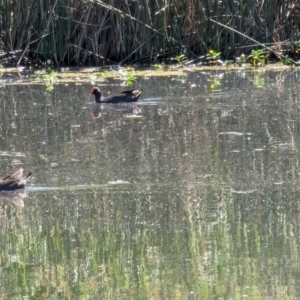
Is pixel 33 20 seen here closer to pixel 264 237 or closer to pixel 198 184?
pixel 198 184

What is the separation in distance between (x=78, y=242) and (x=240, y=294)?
1.24 meters

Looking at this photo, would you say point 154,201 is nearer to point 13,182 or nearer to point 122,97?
point 13,182

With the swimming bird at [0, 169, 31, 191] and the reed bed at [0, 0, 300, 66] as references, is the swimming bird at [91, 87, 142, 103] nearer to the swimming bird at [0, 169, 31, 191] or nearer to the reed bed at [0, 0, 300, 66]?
the reed bed at [0, 0, 300, 66]

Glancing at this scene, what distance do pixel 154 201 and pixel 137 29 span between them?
828 cm

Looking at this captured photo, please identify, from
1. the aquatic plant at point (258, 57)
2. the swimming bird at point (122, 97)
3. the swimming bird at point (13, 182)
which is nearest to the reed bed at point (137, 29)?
the aquatic plant at point (258, 57)

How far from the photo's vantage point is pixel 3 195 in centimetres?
640

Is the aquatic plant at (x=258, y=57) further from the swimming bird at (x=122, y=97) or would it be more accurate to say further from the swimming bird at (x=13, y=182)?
the swimming bird at (x=13, y=182)

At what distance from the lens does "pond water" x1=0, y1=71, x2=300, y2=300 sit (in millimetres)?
4461

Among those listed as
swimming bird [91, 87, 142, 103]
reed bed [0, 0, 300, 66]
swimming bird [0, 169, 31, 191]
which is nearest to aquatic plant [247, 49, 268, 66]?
reed bed [0, 0, 300, 66]

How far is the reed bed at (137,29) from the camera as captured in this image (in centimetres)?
1393

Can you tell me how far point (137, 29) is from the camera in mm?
A: 14039

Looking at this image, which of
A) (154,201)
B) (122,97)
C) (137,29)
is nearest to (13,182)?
(154,201)

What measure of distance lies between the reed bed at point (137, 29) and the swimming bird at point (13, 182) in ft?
24.8

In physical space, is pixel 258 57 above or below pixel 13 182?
below
